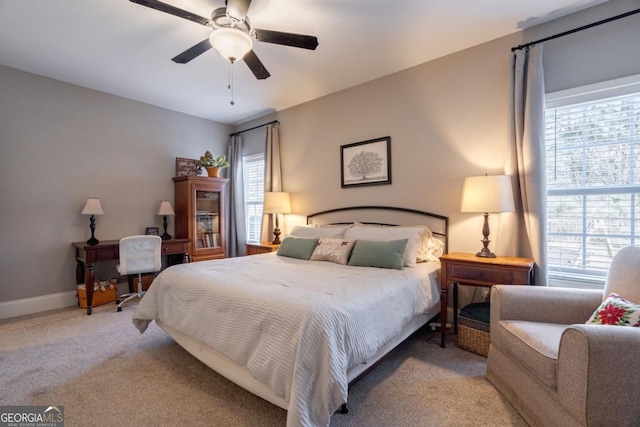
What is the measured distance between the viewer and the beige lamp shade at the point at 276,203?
13.4 ft

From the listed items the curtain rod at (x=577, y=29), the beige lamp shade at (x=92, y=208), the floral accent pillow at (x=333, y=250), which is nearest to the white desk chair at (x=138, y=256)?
the beige lamp shade at (x=92, y=208)

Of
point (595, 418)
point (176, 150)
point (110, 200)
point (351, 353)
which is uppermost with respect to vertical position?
point (176, 150)

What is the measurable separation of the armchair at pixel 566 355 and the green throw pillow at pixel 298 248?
168 centimetres

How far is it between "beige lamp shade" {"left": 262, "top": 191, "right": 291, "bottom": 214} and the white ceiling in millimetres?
1360

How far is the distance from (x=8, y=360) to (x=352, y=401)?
266 cm

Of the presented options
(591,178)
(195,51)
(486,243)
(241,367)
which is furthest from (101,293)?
(591,178)

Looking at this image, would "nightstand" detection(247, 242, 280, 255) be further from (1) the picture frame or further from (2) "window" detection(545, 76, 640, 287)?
A: (2) "window" detection(545, 76, 640, 287)

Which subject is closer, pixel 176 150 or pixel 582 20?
pixel 582 20

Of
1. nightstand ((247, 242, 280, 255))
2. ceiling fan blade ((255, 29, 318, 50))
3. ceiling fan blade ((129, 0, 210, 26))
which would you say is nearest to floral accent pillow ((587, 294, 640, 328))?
ceiling fan blade ((255, 29, 318, 50))

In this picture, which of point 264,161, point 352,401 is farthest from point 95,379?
point 264,161

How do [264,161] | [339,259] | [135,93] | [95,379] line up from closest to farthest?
[95,379] → [339,259] → [135,93] → [264,161]

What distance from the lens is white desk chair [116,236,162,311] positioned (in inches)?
133

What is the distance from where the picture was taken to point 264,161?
4641 millimetres

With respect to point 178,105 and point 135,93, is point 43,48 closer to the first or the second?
point 135,93
